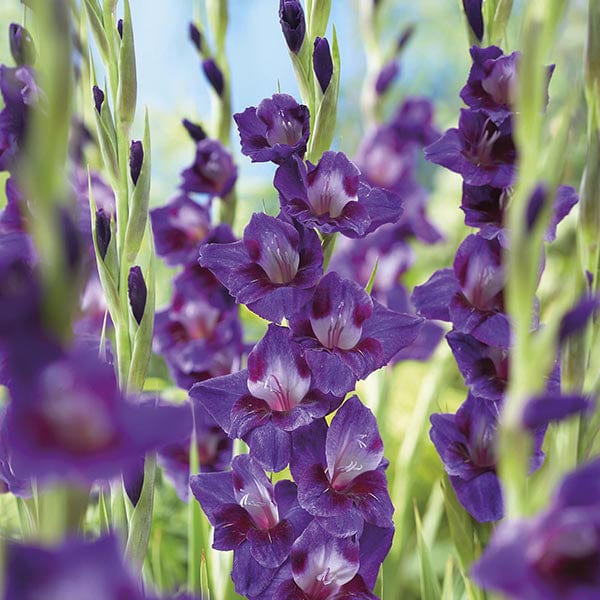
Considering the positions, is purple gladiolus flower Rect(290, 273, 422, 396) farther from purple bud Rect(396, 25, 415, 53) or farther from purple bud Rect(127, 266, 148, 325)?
purple bud Rect(396, 25, 415, 53)

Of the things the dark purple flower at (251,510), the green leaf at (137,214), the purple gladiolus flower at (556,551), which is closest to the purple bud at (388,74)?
the green leaf at (137,214)

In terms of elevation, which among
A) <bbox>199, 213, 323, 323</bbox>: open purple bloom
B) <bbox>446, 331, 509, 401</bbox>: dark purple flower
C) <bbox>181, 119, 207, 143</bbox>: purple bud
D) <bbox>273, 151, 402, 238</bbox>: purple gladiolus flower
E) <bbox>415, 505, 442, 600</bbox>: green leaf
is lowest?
<bbox>415, 505, 442, 600</bbox>: green leaf

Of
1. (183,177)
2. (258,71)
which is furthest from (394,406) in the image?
(183,177)

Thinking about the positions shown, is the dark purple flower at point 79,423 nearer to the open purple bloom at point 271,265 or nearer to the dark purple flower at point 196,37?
the open purple bloom at point 271,265

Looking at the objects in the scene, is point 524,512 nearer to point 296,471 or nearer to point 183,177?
point 296,471

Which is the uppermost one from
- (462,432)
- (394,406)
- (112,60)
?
(112,60)

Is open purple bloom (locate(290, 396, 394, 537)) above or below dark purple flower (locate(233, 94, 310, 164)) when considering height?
below

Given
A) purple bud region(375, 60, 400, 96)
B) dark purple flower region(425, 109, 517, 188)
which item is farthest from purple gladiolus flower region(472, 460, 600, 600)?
purple bud region(375, 60, 400, 96)
